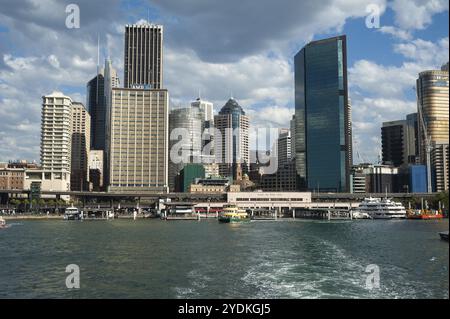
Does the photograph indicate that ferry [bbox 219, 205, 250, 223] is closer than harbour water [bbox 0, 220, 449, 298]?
No

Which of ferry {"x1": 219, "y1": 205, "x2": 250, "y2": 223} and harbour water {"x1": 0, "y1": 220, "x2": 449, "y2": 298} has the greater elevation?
harbour water {"x1": 0, "y1": 220, "x2": 449, "y2": 298}

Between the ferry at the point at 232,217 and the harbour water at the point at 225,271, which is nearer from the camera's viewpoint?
the harbour water at the point at 225,271

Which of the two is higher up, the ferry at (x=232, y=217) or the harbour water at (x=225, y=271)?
the harbour water at (x=225, y=271)

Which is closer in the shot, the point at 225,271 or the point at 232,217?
the point at 225,271

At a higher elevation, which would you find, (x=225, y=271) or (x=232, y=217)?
(x=225, y=271)
